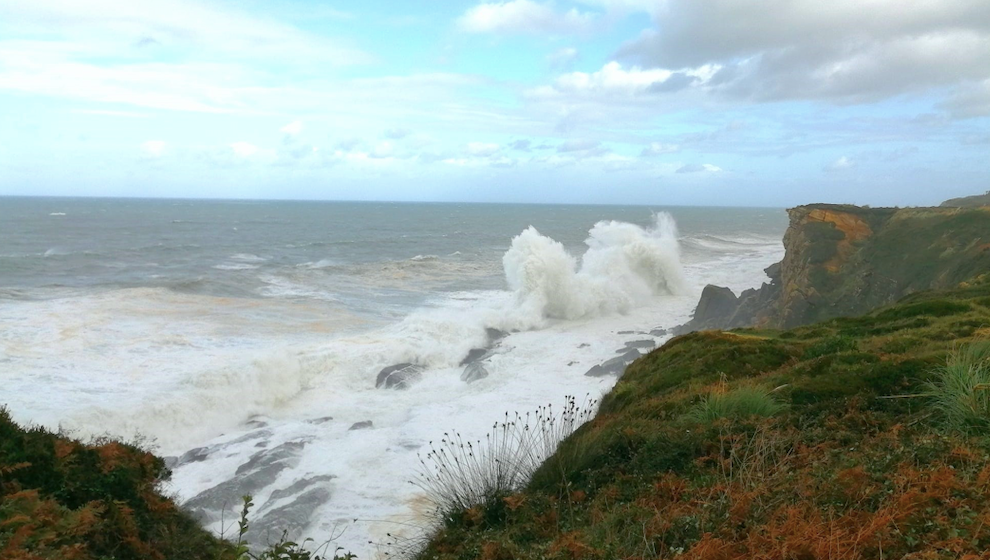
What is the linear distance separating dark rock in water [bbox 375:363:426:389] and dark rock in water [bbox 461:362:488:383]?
4.55ft

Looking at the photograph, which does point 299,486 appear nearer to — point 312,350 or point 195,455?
point 195,455

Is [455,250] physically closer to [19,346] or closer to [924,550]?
[19,346]

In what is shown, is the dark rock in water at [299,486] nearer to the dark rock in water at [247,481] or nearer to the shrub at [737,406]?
the dark rock in water at [247,481]

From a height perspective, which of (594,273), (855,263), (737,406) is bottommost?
(594,273)

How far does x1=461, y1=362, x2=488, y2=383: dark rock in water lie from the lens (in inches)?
807

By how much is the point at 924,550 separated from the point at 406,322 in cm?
2543

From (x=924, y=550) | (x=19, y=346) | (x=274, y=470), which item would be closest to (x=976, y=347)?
(x=924, y=550)

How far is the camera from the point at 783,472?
5.49 metres

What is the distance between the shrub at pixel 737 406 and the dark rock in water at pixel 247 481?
27.9 feet

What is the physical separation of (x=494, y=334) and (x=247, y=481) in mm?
15178

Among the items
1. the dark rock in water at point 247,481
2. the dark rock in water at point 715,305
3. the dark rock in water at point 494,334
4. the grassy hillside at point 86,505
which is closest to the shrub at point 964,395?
the grassy hillside at point 86,505

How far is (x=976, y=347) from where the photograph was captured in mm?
7625

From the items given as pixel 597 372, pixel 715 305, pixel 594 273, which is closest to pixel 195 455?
pixel 597 372

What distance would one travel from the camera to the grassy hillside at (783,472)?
4199mm
